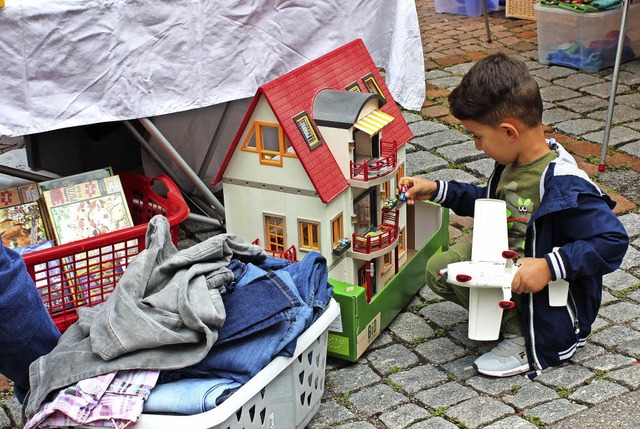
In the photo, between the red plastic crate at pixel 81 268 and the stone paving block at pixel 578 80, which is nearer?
the red plastic crate at pixel 81 268

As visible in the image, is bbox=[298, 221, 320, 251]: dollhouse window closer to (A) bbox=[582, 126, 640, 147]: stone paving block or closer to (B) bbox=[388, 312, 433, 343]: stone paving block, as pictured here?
(B) bbox=[388, 312, 433, 343]: stone paving block

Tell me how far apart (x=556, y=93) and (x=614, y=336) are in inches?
106

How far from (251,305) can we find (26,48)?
111 cm

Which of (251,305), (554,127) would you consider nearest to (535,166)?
(251,305)

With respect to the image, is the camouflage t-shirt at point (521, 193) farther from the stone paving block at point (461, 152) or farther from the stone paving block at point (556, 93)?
the stone paving block at point (556, 93)

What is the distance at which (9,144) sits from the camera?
16.7 feet

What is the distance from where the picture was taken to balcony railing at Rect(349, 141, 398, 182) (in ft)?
9.61

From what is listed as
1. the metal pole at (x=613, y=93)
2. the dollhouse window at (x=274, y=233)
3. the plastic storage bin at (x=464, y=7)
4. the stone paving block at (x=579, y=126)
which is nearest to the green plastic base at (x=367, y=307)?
the dollhouse window at (x=274, y=233)

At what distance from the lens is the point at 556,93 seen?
17.9 feet

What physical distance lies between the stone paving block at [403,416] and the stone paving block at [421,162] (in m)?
1.85

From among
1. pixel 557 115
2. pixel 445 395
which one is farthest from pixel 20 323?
pixel 557 115

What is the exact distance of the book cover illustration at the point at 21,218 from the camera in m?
3.07

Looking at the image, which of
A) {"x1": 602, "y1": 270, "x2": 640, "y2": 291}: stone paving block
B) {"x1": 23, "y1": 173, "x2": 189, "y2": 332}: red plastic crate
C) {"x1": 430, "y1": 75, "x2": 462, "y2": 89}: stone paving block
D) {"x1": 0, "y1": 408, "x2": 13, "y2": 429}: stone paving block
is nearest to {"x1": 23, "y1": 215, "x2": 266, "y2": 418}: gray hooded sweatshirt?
{"x1": 23, "y1": 173, "x2": 189, "y2": 332}: red plastic crate

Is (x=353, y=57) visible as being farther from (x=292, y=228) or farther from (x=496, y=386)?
(x=496, y=386)
